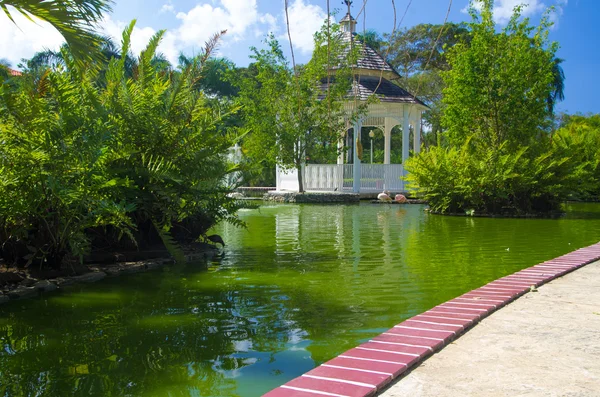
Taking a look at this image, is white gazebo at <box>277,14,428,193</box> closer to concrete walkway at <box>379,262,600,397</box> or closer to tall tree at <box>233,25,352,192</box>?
tall tree at <box>233,25,352,192</box>

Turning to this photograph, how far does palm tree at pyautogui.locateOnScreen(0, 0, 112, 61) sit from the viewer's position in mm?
4914

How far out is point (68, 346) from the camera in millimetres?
3727

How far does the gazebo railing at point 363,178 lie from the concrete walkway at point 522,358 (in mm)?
18509

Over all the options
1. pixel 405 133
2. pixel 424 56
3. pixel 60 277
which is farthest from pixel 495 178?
pixel 424 56

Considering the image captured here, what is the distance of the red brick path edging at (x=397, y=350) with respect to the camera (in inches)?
104

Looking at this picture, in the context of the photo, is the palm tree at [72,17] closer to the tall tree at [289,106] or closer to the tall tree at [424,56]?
the tall tree at [289,106]

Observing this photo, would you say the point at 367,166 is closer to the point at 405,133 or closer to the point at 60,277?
the point at 405,133

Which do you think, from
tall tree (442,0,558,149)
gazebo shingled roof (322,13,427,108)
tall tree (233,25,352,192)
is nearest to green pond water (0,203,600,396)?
tall tree (442,0,558,149)

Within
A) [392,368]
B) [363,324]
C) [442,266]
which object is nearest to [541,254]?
[442,266]

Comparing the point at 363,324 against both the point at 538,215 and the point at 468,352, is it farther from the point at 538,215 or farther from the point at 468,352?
the point at 538,215

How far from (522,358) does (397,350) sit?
0.64 meters

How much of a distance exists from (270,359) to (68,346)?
130 centimetres

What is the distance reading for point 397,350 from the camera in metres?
3.16

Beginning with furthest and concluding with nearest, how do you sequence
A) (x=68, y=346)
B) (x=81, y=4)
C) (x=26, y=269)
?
1. (x=26, y=269)
2. (x=81, y=4)
3. (x=68, y=346)
